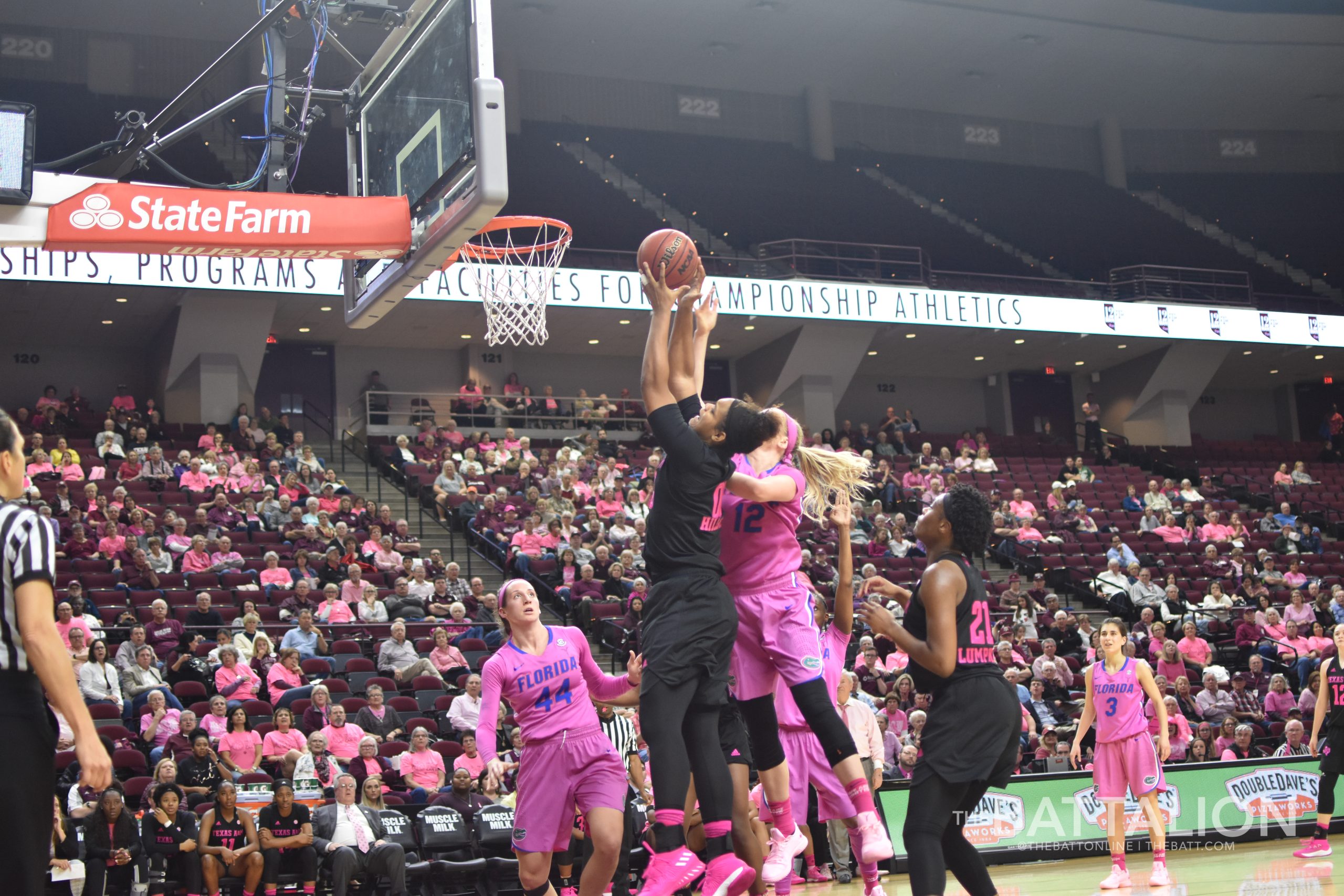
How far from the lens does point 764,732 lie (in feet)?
17.2

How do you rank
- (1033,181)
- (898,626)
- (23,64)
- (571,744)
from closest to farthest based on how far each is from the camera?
1. (898,626)
2. (571,744)
3. (23,64)
4. (1033,181)

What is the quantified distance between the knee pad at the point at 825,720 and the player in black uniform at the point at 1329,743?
6013 millimetres

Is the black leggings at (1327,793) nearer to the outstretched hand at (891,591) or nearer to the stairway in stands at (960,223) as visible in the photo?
the outstretched hand at (891,591)

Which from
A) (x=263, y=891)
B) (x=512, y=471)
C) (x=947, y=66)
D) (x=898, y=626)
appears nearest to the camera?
(x=898, y=626)

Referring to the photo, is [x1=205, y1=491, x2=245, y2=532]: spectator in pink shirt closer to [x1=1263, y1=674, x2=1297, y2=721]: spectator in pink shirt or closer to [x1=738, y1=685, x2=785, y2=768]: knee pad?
[x1=738, y1=685, x2=785, y2=768]: knee pad

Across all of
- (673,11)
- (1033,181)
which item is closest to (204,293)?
(673,11)

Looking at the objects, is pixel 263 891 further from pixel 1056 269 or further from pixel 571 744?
pixel 1056 269

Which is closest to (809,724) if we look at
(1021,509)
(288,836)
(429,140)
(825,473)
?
(825,473)

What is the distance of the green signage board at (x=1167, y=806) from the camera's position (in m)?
10.4

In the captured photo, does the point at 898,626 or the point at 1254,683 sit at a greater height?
the point at 898,626

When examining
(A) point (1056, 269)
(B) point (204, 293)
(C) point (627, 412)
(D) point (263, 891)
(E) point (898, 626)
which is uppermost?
(A) point (1056, 269)

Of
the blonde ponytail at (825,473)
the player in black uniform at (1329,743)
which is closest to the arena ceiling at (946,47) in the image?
the player in black uniform at (1329,743)

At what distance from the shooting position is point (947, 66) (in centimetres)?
2955

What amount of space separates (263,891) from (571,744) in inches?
187
